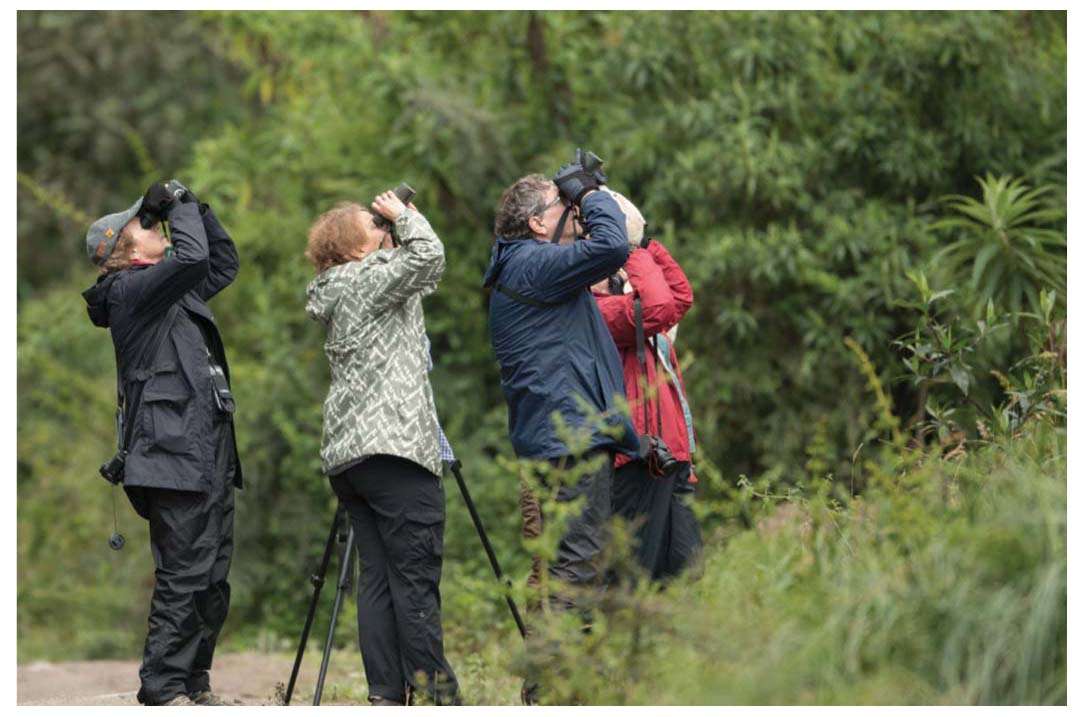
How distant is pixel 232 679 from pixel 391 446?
3.46 meters

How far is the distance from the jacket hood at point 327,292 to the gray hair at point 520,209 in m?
0.65

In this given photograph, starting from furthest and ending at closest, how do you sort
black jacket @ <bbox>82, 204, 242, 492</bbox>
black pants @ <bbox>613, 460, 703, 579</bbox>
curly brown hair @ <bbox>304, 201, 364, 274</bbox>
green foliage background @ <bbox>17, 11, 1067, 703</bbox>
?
green foliage background @ <bbox>17, 11, 1067, 703</bbox>
black pants @ <bbox>613, 460, 703, 579</bbox>
curly brown hair @ <bbox>304, 201, 364, 274</bbox>
black jacket @ <bbox>82, 204, 242, 492</bbox>

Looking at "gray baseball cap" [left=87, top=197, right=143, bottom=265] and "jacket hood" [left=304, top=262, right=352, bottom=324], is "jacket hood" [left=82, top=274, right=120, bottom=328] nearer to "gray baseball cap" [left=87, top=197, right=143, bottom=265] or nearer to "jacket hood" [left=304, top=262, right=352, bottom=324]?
"gray baseball cap" [left=87, top=197, right=143, bottom=265]

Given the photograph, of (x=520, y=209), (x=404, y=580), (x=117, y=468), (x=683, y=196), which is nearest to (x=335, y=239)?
(x=520, y=209)

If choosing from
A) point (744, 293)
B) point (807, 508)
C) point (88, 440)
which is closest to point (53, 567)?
point (88, 440)

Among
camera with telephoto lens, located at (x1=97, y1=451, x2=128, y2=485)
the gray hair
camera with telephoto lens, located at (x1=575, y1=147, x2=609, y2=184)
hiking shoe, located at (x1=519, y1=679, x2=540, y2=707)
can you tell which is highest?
camera with telephoto lens, located at (x1=575, y1=147, x2=609, y2=184)

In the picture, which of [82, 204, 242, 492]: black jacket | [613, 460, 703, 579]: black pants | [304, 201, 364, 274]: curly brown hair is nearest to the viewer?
[82, 204, 242, 492]: black jacket

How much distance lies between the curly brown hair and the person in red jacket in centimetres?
104

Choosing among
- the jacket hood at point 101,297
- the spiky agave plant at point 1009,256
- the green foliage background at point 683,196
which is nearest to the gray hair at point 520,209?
the jacket hood at point 101,297

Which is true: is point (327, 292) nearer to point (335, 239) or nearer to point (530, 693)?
point (335, 239)

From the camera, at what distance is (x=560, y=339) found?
5.52m

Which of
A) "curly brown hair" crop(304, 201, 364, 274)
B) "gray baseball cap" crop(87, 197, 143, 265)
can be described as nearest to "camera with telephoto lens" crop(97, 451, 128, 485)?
"gray baseball cap" crop(87, 197, 143, 265)

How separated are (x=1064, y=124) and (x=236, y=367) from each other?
629 centimetres

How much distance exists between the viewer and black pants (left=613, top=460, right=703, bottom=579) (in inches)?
226
